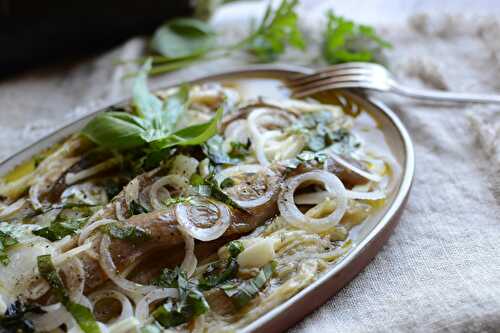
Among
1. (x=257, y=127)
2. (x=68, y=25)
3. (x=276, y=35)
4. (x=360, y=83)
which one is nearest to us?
(x=257, y=127)

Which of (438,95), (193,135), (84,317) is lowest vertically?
(438,95)

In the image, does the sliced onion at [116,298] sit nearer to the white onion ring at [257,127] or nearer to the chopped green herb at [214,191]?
the chopped green herb at [214,191]

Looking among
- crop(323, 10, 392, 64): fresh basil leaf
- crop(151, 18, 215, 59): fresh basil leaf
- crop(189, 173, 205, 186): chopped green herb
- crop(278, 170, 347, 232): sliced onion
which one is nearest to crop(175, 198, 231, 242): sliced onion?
crop(189, 173, 205, 186): chopped green herb

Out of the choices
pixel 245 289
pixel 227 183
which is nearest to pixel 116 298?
pixel 245 289

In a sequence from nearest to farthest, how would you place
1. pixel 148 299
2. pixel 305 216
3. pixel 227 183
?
pixel 148 299
pixel 305 216
pixel 227 183

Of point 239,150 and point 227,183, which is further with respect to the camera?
point 239,150

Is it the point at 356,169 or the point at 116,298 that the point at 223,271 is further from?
the point at 356,169
